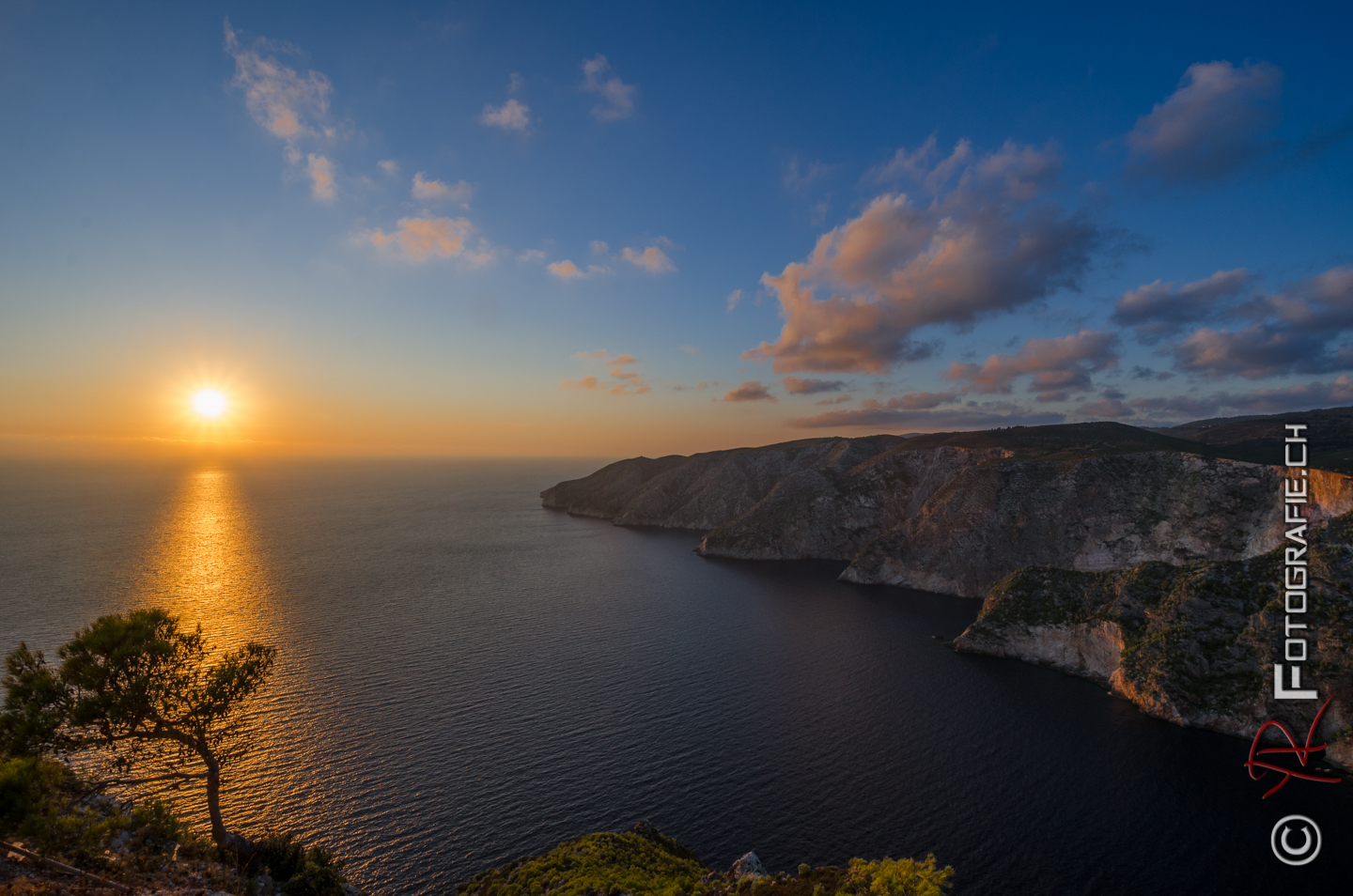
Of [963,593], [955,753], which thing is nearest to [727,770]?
[955,753]

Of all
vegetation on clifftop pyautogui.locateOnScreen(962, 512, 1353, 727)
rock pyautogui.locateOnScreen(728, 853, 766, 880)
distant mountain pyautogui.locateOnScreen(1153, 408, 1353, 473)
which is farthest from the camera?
distant mountain pyautogui.locateOnScreen(1153, 408, 1353, 473)

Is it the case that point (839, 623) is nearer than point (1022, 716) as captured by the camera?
Result: No

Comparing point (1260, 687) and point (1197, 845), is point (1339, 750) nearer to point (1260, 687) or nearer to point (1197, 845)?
point (1260, 687)

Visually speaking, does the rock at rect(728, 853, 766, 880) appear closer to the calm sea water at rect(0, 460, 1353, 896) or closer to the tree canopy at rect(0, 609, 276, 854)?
the calm sea water at rect(0, 460, 1353, 896)

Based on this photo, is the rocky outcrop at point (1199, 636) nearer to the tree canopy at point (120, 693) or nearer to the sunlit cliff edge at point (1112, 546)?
the sunlit cliff edge at point (1112, 546)

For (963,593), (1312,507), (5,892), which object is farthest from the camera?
(963,593)

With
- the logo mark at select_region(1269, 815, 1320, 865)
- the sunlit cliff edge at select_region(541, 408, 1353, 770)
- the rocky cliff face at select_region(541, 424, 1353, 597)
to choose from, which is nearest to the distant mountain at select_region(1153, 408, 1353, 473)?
the sunlit cliff edge at select_region(541, 408, 1353, 770)
